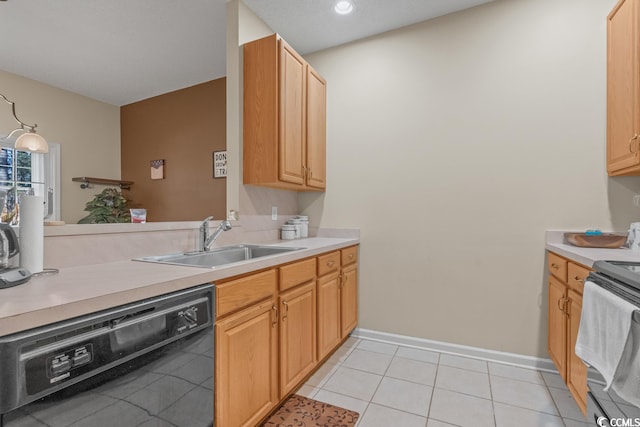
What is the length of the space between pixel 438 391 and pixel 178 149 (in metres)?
3.87

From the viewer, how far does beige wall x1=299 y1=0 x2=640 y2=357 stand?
2096 mm

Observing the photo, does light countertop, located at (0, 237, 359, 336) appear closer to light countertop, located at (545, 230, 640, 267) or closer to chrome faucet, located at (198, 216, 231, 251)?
chrome faucet, located at (198, 216, 231, 251)

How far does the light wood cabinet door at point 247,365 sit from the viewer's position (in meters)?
1.26

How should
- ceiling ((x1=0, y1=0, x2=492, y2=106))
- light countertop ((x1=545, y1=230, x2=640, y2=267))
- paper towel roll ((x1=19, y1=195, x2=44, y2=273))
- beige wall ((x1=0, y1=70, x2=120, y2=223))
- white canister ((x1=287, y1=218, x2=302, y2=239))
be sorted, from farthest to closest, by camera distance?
1. beige wall ((x1=0, y1=70, x2=120, y2=223))
2. white canister ((x1=287, y1=218, x2=302, y2=239))
3. ceiling ((x1=0, y1=0, x2=492, y2=106))
4. light countertop ((x1=545, y1=230, x2=640, y2=267))
5. paper towel roll ((x1=19, y1=195, x2=44, y2=273))

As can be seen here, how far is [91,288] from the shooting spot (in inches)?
36.8

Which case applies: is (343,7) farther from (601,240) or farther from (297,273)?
(601,240)

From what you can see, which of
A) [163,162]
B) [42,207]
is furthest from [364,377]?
[163,162]

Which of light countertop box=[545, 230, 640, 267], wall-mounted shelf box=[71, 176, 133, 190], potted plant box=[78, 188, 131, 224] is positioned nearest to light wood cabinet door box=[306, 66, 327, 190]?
light countertop box=[545, 230, 640, 267]

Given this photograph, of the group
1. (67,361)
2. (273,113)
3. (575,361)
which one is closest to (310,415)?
(67,361)

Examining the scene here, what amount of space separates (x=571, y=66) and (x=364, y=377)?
2547mm

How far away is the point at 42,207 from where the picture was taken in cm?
112

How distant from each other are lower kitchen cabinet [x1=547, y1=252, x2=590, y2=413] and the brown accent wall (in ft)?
10.4

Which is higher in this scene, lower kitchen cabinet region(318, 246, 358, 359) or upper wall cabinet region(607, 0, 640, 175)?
upper wall cabinet region(607, 0, 640, 175)

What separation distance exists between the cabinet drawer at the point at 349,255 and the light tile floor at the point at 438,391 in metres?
0.73
